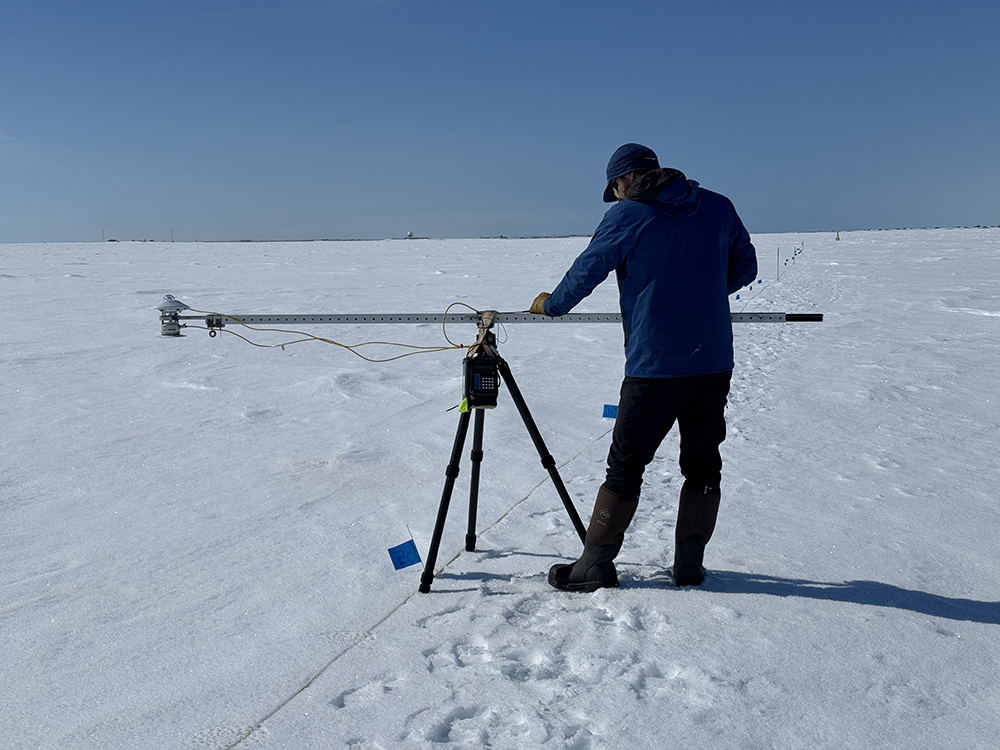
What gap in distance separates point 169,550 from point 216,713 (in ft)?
4.71

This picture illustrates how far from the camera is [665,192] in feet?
8.86

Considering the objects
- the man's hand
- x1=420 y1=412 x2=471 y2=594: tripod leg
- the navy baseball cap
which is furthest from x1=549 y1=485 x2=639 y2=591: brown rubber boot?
the navy baseball cap

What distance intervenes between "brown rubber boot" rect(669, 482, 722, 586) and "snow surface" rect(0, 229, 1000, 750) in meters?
0.11

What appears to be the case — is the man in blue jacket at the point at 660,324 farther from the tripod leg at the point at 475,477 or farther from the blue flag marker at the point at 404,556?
the blue flag marker at the point at 404,556

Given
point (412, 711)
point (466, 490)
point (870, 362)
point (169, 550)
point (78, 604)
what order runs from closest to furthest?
1. point (412, 711)
2. point (78, 604)
3. point (169, 550)
4. point (466, 490)
5. point (870, 362)

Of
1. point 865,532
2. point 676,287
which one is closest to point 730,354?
point 676,287

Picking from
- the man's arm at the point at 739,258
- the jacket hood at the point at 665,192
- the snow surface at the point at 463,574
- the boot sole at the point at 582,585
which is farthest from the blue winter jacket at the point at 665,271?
the snow surface at the point at 463,574

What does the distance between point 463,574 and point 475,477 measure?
0.41 metres

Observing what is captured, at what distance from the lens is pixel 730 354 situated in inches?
114

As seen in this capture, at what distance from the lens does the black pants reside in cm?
277

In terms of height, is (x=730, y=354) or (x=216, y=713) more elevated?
(x=730, y=354)

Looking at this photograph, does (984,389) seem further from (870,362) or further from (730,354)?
(730,354)

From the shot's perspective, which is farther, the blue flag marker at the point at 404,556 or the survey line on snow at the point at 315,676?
the blue flag marker at the point at 404,556

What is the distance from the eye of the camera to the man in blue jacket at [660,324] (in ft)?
8.92
